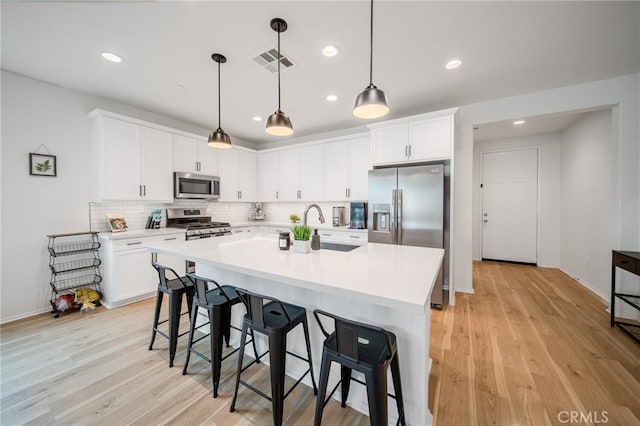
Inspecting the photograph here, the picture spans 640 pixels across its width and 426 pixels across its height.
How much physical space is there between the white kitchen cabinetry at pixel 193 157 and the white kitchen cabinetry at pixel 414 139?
2797mm

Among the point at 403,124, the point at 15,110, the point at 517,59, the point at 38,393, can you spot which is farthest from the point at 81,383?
the point at 517,59

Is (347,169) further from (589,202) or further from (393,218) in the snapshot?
(589,202)

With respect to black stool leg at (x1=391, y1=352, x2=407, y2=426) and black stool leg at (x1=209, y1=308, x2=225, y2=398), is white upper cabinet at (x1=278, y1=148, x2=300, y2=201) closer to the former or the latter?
black stool leg at (x1=209, y1=308, x2=225, y2=398)

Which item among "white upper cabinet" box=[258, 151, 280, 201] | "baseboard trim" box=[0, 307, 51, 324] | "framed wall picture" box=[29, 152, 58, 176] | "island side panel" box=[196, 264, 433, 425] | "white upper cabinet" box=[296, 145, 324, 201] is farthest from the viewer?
"white upper cabinet" box=[258, 151, 280, 201]

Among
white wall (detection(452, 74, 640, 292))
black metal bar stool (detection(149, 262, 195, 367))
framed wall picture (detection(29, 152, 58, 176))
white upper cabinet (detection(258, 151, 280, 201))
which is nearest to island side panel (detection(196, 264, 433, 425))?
black metal bar stool (detection(149, 262, 195, 367))

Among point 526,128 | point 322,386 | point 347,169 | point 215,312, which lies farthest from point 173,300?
point 526,128

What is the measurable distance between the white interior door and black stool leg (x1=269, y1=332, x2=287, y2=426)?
5.65 metres

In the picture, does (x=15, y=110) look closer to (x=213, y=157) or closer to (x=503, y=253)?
(x=213, y=157)

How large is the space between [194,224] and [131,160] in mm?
1231

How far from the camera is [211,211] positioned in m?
4.62

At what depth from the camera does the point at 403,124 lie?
3.36m

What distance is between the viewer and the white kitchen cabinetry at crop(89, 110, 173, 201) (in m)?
3.11

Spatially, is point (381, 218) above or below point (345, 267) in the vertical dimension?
above

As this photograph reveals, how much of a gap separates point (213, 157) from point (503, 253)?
631 cm
